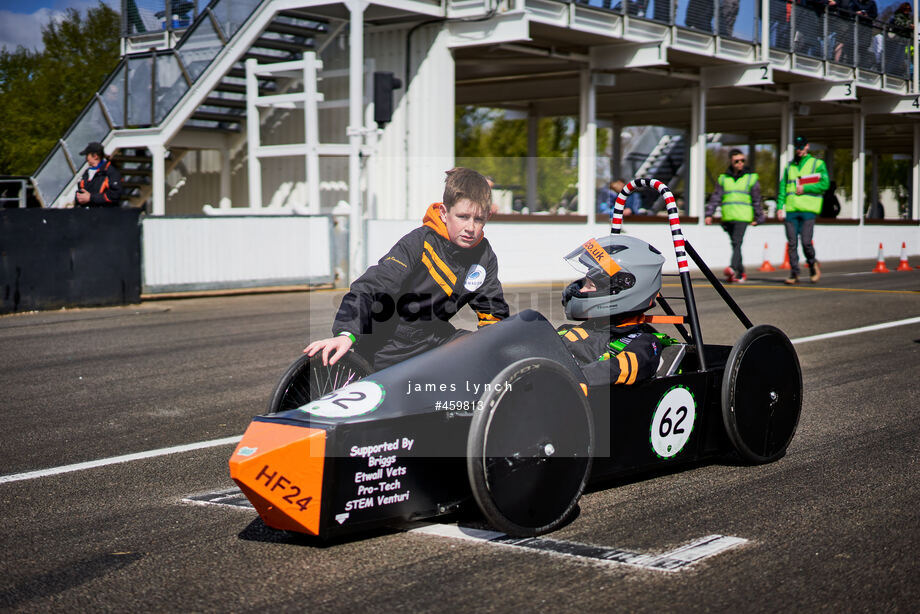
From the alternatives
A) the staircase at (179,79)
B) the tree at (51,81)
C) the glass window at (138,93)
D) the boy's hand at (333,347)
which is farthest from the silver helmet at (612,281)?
the tree at (51,81)

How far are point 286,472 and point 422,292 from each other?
4.52 ft

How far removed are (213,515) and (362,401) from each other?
1037 mm

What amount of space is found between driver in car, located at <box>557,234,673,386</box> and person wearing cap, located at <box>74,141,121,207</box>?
1122cm

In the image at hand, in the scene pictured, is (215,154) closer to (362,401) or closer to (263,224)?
(263,224)

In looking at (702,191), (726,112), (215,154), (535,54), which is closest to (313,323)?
(535,54)

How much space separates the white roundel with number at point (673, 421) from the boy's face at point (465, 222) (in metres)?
1.10

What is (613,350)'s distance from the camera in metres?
4.63

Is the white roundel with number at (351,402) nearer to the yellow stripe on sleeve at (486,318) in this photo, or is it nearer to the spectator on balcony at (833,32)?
the yellow stripe on sleeve at (486,318)

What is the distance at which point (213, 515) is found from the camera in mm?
4395

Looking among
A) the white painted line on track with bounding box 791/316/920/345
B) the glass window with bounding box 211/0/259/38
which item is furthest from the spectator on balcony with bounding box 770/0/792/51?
the white painted line on track with bounding box 791/316/920/345

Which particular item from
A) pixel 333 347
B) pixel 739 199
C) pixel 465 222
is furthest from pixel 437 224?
pixel 739 199

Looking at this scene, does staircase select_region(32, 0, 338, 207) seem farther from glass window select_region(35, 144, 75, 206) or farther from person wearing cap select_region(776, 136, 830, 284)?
person wearing cap select_region(776, 136, 830, 284)

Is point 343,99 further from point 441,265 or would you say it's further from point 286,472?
point 286,472

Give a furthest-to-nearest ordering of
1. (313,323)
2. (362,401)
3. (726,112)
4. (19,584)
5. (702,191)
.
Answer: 1. (726,112)
2. (702,191)
3. (313,323)
4. (362,401)
5. (19,584)
